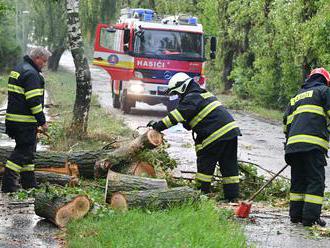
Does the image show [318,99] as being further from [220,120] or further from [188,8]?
[188,8]

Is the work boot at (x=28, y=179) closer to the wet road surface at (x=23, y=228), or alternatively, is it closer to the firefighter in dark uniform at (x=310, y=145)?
the wet road surface at (x=23, y=228)

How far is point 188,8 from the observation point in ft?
128

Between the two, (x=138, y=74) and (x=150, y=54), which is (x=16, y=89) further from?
(x=138, y=74)

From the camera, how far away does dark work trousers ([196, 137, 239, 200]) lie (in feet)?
31.9

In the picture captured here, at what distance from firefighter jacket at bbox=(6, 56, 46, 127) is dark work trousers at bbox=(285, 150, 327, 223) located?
126 inches

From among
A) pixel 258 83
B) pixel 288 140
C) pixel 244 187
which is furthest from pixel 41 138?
pixel 258 83

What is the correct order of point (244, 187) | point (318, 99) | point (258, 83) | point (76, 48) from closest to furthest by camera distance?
1. point (318, 99)
2. point (244, 187)
3. point (76, 48)
4. point (258, 83)

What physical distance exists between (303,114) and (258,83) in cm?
2167

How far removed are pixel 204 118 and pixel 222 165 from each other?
69 centimetres

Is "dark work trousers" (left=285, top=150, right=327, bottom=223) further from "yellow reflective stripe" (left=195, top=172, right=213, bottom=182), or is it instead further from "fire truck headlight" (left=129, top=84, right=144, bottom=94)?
"fire truck headlight" (left=129, top=84, right=144, bottom=94)

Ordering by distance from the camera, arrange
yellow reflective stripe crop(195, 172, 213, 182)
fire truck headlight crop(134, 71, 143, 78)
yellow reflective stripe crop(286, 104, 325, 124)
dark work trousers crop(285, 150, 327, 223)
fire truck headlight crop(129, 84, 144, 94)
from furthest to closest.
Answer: fire truck headlight crop(129, 84, 144, 94)
fire truck headlight crop(134, 71, 143, 78)
yellow reflective stripe crop(195, 172, 213, 182)
yellow reflective stripe crop(286, 104, 325, 124)
dark work trousers crop(285, 150, 327, 223)

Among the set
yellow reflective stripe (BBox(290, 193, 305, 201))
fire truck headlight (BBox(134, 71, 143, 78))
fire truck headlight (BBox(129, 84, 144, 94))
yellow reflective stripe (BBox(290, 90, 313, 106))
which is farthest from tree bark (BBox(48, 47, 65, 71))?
yellow reflective stripe (BBox(290, 193, 305, 201))

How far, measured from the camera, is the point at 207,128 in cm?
967

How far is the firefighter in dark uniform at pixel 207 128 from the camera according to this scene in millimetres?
9578
